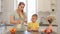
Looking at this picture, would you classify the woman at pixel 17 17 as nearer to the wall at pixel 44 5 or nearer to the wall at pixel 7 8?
the wall at pixel 44 5

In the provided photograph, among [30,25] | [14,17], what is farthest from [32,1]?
[14,17]

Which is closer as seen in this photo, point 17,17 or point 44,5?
point 17,17

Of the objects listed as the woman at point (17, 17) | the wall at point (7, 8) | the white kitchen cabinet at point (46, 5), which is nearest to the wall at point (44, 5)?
the white kitchen cabinet at point (46, 5)

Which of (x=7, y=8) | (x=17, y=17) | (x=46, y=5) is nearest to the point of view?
(x=17, y=17)

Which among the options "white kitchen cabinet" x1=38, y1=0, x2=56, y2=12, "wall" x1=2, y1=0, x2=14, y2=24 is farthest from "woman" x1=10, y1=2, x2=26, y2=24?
"wall" x1=2, y1=0, x2=14, y2=24

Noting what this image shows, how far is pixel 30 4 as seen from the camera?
5090mm

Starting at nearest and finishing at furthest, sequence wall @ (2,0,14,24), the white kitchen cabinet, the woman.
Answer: the woman < the white kitchen cabinet < wall @ (2,0,14,24)

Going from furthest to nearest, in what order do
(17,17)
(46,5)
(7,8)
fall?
(7,8) → (46,5) → (17,17)

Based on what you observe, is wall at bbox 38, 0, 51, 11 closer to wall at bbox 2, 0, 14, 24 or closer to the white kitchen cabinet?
the white kitchen cabinet

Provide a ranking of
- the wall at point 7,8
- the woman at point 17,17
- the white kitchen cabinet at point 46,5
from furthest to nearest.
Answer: the wall at point 7,8 < the white kitchen cabinet at point 46,5 < the woman at point 17,17

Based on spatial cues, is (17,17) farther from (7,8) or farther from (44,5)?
(7,8)

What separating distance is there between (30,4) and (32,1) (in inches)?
4.8

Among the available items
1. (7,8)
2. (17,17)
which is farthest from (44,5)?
(17,17)

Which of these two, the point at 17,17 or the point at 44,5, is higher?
the point at 44,5
